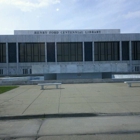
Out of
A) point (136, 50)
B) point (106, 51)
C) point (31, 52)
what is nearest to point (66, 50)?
point (31, 52)

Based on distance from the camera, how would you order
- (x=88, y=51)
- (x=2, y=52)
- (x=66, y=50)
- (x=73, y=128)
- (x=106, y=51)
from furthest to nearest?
(x=106, y=51) < (x=66, y=50) < (x=88, y=51) < (x=2, y=52) < (x=73, y=128)

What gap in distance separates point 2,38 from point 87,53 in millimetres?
23991

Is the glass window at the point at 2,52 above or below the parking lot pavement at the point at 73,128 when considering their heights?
above

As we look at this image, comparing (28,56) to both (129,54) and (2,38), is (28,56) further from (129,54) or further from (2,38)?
(129,54)

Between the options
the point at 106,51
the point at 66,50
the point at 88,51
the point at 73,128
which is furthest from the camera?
the point at 106,51

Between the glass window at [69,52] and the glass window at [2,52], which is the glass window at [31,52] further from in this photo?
the glass window at [69,52]

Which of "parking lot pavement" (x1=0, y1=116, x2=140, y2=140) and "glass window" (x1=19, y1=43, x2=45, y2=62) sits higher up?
"glass window" (x1=19, y1=43, x2=45, y2=62)

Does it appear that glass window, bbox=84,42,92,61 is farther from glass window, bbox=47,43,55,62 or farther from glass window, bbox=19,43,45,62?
glass window, bbox=19,43,45,62

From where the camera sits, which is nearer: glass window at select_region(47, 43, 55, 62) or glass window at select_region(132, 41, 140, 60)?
glass window at select_region(47, 43, 55, 62)

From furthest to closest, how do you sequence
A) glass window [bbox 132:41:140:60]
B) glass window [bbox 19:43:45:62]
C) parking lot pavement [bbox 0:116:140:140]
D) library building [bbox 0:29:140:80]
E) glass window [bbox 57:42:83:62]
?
glass window [bbox 132:41:140:60], glass window [bbox 19:43:45:62], glass window [bbox 57:42:83:62], library building [bbox 0:29:140:80], parking lot pavement [bbox 0:116:140:140]

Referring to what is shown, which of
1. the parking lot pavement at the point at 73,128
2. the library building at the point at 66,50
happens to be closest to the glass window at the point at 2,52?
the library building at the point at 66,50

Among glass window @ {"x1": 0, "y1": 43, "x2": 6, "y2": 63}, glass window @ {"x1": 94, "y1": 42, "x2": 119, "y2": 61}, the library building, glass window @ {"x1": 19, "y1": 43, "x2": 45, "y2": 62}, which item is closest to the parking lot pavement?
the library building

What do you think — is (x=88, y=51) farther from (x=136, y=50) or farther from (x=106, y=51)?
(x=136, y=50)

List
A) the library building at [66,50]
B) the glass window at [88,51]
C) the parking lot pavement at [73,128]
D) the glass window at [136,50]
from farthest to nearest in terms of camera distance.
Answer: the glass window at [136,50]
the glass window at [88,51]
the library building at [66,50]
the parking lot pavement at [73,128]
